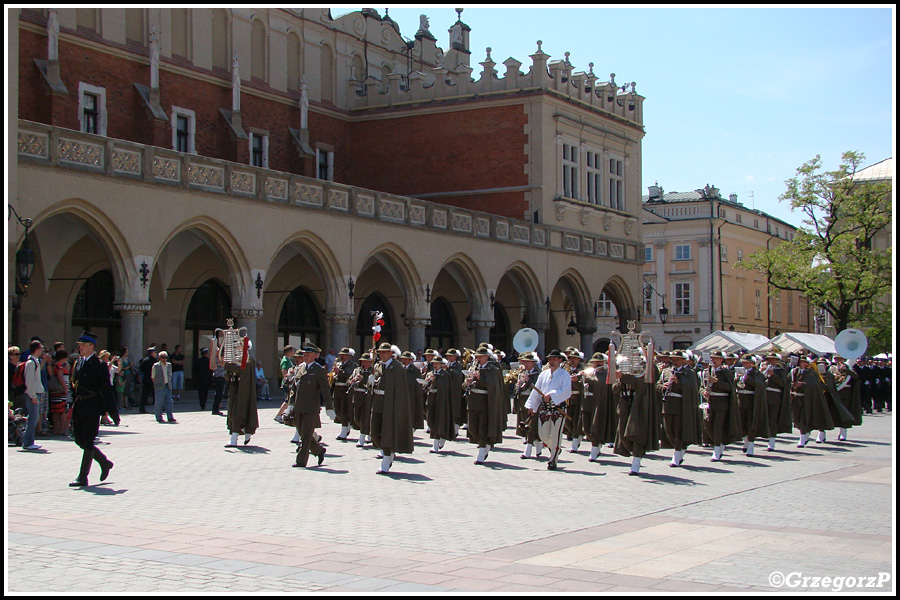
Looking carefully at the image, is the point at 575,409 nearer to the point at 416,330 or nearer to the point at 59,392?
the point at 59,392

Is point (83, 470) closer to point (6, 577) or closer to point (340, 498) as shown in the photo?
point (340, 498)

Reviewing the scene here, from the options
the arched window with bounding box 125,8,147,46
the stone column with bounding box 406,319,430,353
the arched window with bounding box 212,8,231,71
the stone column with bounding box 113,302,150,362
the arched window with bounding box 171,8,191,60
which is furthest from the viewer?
the arched window with bounding box 212,8,231,71

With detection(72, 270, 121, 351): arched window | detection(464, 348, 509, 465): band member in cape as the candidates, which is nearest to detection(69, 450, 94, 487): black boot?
detection(464, 348, 509, 465): band member in cape

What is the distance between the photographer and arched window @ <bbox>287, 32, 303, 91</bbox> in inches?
1510

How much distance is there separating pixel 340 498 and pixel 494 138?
1157 inches

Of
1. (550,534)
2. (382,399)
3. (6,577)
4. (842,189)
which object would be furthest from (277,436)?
(842,189)

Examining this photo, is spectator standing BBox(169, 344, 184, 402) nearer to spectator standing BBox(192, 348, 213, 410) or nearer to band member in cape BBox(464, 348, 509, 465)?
spectator standing BBox(192, 348, 213, 410)

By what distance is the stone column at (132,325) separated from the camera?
81.7 ft

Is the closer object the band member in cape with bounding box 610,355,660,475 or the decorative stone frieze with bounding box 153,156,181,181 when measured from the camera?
Result: the band member in cape with bounding box 610,355,660,475

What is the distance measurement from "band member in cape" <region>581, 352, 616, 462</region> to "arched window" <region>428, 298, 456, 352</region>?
23359 mm

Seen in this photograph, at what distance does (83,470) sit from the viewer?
39.0 ft

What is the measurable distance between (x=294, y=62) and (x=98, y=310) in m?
13.5

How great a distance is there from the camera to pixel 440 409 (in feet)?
Answer: 56.3

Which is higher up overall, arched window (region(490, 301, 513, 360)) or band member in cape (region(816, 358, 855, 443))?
arched window (region(490, 301, 513, 360))
